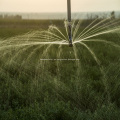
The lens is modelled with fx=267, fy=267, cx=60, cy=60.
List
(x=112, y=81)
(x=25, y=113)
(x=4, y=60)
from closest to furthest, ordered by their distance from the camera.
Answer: (x=25, y=113) < (x=112, y=81) < (x=4, y=60)

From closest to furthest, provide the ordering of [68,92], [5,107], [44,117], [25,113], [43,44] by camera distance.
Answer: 1. [44,117]
2. [25,113]
3. [5,107]
4. [68,92]
5. [43,44]

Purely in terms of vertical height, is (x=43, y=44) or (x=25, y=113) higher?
(x=43, y=44)

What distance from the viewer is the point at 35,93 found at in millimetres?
4785

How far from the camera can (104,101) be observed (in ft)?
14.8

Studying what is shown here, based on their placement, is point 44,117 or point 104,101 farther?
point 104,101

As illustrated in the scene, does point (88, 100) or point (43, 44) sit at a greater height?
point (43, 44)

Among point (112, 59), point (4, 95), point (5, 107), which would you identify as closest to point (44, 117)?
point (5, 107)

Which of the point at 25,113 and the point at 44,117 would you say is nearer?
the point at 44,117

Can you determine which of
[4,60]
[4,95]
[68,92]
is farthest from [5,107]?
[4,60]

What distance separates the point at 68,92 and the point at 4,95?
3.80 feet

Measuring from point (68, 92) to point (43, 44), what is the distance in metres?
6.35

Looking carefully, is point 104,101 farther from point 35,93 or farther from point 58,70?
point 58,70

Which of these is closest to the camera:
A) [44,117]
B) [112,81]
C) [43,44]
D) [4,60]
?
[44,117]

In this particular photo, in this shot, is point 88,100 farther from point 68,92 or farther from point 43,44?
point 43,44
